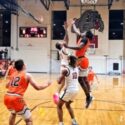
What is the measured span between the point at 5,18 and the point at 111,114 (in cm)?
2645

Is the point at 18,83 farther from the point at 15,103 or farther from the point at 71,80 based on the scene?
the point at 71,80

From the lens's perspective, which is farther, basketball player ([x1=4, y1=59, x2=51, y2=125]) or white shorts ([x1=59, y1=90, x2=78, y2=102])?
white shorts ([x1=59, y1=90, x2=78, y2=102])

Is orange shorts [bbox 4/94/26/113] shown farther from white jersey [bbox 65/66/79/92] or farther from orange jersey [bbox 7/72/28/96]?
white jersey [bbox 65/66/79/92]

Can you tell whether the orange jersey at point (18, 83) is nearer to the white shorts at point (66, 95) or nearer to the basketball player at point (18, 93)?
the basketball player at point (18, 93)

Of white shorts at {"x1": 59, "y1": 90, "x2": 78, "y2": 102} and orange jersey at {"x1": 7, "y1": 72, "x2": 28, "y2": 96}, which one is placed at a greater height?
orange jersey at {"x1": 7, "y1": 72, "x2": 28, "y2": 96}

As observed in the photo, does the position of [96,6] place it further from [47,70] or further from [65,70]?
[65,70]

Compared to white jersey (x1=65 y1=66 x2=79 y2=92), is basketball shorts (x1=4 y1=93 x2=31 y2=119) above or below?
below

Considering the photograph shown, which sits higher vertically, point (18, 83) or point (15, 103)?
point (18, 83)

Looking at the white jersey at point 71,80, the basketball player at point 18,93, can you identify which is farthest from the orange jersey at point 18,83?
the white jersey at point 71,80

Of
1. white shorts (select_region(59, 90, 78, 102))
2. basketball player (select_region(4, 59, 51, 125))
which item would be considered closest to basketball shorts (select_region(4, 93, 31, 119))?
basketball player (select_region(4, 59, 51, 125))

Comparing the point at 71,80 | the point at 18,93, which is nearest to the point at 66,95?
the point at 71,80

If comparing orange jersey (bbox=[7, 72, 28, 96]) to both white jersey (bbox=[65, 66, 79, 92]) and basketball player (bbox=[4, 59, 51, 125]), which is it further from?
white jersey (bbox=[65, 66, 79, 92])

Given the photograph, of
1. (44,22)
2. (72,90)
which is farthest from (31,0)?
(72,90)

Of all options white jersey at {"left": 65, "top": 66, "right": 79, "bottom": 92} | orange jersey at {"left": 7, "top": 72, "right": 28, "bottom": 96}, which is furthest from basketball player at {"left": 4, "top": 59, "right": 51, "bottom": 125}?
white jersey at {"left": 65, "top": 66, "right": 79, "bottom": 92}
